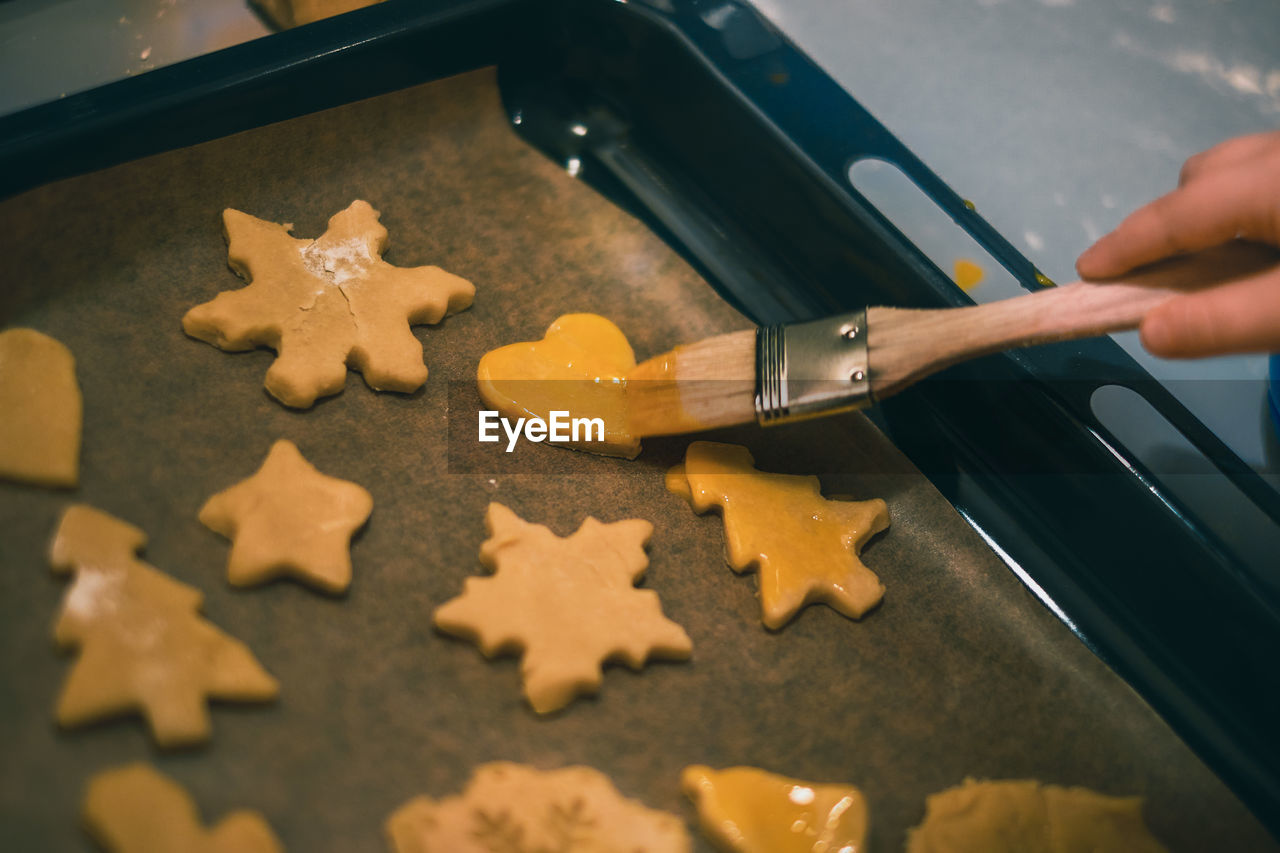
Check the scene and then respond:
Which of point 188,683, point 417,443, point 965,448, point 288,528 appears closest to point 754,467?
point 965,448

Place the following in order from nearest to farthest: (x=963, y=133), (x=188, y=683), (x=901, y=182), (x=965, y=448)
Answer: (x=188, y=683) < (x=965, y=448) < (x=901, y=182) < (x=963, y=133)

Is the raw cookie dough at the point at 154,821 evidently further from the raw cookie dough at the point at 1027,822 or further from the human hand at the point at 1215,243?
the human hand at the point at 1215,243

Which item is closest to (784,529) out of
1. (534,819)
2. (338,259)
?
(534,819)

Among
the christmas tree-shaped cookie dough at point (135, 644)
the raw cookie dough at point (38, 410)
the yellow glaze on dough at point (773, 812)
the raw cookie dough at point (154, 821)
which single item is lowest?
the yellow glaze on dough at point (773, 812)

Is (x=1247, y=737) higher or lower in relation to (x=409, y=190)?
lower

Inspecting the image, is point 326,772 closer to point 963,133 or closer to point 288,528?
point 288,528

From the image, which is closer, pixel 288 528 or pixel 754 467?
pixel 288 528

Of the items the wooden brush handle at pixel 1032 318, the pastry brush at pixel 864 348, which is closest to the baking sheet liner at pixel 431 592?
the pastry brush at pixel 864 348
